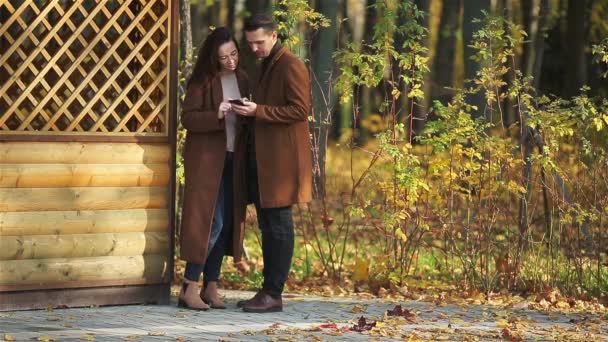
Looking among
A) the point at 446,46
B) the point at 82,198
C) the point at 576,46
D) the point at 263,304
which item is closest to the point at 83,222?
the point at 82,198

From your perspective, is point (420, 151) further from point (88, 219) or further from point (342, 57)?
point (88, 219)

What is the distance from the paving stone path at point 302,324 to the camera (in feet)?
24.3

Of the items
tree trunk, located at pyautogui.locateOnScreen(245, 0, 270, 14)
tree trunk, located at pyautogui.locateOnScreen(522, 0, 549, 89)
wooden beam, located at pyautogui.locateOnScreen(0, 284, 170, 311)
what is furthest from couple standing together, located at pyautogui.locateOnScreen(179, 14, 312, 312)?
tree trunk, located at pyautogui.locateOnScreen(245, 0, 270, 14)

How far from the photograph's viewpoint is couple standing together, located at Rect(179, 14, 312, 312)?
834 centimetres

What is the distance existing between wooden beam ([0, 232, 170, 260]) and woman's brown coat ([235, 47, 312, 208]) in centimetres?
88

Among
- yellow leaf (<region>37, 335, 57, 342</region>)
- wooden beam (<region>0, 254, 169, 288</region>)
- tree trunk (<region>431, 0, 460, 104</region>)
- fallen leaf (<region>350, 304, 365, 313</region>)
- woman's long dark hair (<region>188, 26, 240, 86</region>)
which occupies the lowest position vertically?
yellow leaf (<region>37, 335, 57, 342</region>)

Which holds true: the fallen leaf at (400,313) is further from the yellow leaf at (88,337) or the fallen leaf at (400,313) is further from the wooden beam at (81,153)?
the yellow leaf at (88,337)

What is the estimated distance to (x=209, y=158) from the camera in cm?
848

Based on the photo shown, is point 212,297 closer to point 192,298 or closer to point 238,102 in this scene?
point 192,298

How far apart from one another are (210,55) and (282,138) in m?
0.70

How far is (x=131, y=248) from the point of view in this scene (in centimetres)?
868

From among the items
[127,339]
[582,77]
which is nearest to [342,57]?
[127,339]

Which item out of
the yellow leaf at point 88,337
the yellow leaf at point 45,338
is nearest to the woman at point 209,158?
the yellow leaf at point 88,337

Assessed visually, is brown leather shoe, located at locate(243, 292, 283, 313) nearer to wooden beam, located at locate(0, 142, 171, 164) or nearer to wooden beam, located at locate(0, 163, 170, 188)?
wooden beam, located at locate(0, 163, 170, 188)
